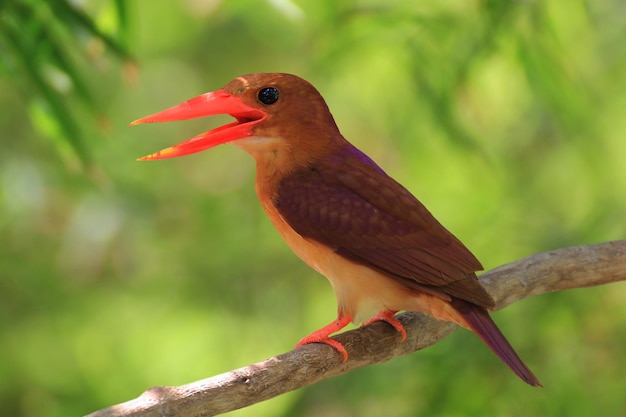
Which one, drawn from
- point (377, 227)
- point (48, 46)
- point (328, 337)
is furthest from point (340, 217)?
point (48, 46)

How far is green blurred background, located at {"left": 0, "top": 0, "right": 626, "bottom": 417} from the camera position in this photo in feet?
12.1

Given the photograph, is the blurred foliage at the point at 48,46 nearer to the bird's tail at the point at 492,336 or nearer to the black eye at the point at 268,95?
the black eye at the point at 268,95

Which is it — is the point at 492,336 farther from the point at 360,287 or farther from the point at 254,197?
the point at 254,197

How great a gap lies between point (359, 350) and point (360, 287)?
0.18m

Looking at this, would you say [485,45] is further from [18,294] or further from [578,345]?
[18,294]

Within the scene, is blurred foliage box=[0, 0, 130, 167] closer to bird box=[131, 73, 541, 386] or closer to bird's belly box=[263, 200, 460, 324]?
bird box=[131, 73, 541, 386]

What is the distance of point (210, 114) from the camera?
2445 mm

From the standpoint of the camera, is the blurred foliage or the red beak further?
the blurred foliage

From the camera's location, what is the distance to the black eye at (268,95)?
8.24 ft

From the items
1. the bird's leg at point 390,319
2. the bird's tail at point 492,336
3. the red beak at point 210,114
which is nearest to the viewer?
the bird's tail at point 492,336

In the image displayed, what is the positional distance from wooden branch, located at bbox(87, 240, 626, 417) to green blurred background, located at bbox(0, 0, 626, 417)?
77 cm

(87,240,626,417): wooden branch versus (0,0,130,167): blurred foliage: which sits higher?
(0,0,130,167): blurred foliage

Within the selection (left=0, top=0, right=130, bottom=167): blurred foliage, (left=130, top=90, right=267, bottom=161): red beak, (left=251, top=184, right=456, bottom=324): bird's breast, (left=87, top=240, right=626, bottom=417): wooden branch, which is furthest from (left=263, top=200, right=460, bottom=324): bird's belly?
(left=0, top=0, right=130, bottom=167): blurred foliage

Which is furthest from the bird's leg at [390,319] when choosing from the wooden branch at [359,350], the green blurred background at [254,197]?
the green blurred background at [254,197]
